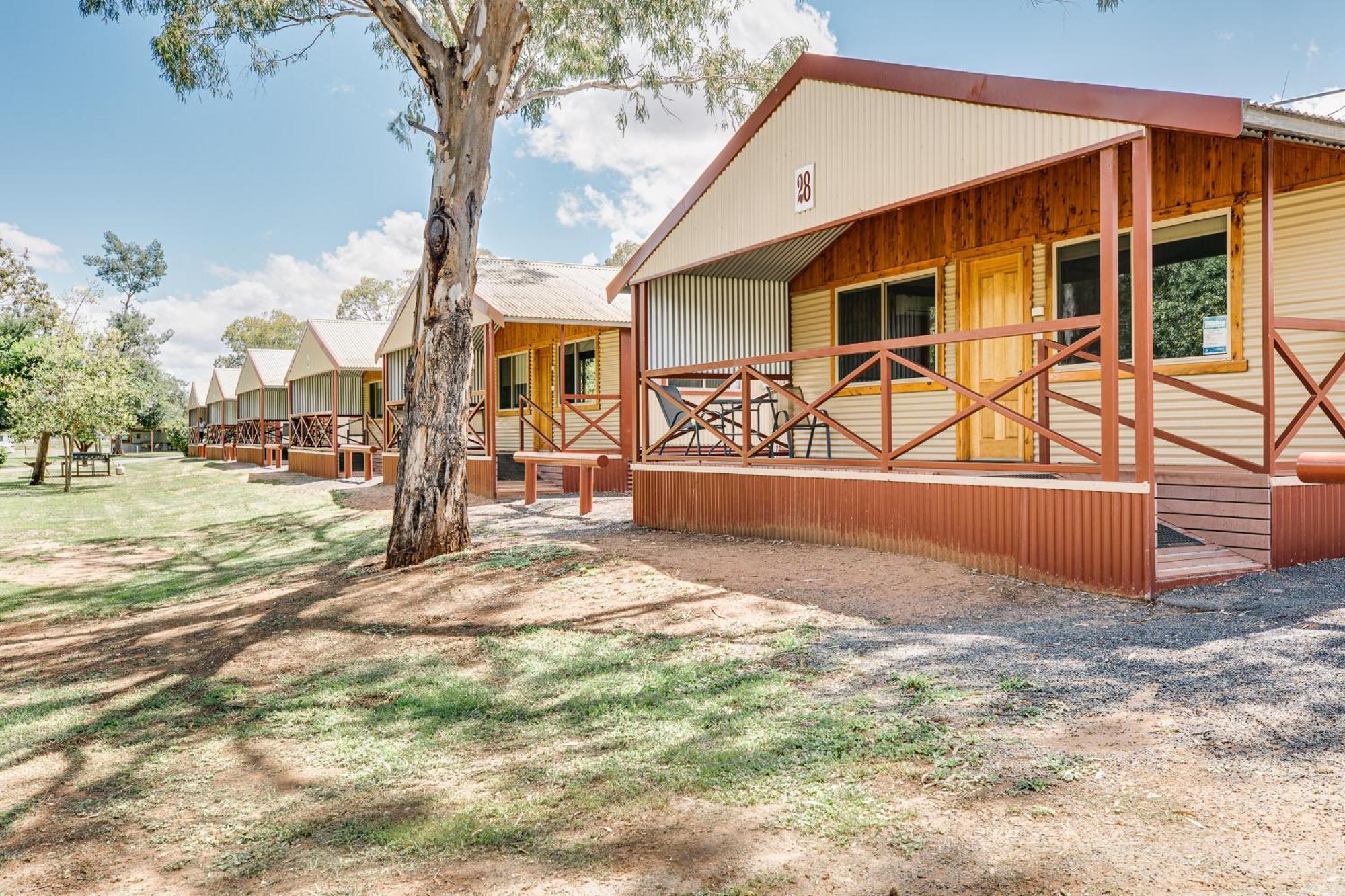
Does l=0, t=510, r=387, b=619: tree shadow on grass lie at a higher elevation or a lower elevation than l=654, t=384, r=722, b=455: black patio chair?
lower

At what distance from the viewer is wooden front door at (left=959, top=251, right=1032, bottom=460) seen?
891cm

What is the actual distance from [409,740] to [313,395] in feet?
97.0

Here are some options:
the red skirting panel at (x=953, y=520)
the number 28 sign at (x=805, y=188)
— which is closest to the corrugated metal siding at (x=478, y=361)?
the red skirting panel at (x=953, y=520)

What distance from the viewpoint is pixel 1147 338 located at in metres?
5.37

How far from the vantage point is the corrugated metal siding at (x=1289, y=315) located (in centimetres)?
694

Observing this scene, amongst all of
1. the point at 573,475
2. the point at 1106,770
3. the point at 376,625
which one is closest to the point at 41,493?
the point at 573,475

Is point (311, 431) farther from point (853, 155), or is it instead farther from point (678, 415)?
point (853, 155)

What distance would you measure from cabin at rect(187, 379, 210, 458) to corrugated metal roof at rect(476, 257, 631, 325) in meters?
33.3

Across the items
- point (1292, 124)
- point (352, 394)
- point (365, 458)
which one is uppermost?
point (1292, 124)

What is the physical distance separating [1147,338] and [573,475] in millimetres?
10510

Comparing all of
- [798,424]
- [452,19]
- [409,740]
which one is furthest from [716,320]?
[409,740]

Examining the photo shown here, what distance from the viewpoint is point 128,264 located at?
210 ft

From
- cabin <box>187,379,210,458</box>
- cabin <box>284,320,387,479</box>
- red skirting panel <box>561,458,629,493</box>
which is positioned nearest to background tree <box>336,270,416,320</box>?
cabin <box>187,379,210,458</box>

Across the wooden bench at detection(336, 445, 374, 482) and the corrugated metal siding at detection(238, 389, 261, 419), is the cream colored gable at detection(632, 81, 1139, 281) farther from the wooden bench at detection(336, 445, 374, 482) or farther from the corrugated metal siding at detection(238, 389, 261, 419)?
the corrugated metal siding at detection(238, 389, 261, 419)
